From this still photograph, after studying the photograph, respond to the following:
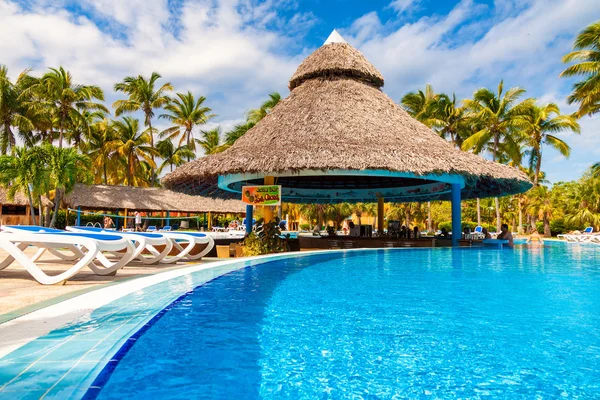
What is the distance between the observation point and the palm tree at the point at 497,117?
2484cm

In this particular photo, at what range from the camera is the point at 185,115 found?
34.1 m

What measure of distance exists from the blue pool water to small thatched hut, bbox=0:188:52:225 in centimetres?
2501

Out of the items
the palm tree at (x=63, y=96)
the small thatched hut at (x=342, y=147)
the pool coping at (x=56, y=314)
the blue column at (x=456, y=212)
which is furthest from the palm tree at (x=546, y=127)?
the palm tree at (x=63, y=96)

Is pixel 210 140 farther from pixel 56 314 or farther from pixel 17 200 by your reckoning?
pixel 56 314

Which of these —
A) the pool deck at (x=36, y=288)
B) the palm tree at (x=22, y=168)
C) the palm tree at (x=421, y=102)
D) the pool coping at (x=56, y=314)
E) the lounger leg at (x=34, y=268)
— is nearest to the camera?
the pool coping at (x=56, y=314)

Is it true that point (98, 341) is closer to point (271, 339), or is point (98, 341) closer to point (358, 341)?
point (271, 339)

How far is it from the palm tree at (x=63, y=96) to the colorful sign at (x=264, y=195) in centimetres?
1967

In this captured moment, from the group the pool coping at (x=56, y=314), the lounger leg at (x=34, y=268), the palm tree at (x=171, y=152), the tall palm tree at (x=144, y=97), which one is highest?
the tall palm tree at (x=144, y=97)

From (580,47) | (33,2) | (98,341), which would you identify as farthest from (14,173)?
(580,47)

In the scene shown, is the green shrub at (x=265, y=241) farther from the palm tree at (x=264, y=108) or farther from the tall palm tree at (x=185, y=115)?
the tall palm tree at (x=185, y=115)

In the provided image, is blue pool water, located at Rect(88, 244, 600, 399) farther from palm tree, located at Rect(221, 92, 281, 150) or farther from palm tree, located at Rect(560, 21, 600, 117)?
palm tree, located at Rect(221, 92, 281, 150)

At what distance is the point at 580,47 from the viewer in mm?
19125

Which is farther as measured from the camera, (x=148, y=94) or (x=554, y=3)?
(x=148, y=94)

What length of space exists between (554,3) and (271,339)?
1309 centimetres
